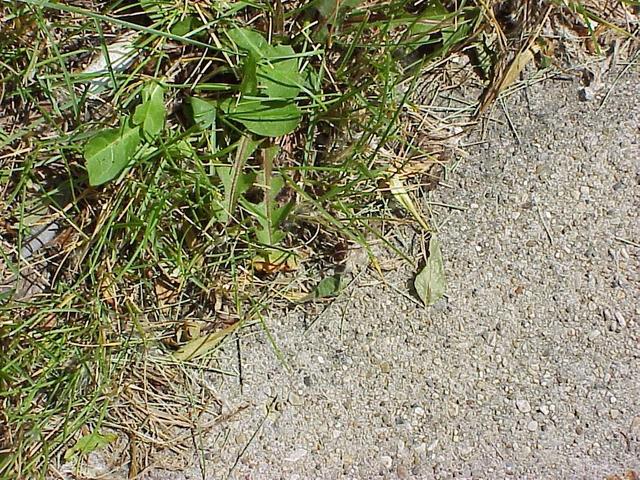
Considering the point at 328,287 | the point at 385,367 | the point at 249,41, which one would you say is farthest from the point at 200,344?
the point at 249,41

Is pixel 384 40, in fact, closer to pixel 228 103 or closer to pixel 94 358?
pixel 228 103

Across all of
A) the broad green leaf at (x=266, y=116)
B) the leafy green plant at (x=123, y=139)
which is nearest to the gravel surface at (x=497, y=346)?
the broad green leaf at (x=266, y=116)

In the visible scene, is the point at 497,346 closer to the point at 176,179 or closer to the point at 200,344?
the point at 200,344

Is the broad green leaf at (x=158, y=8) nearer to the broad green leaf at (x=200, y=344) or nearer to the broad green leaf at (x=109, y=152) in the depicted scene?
the broad green leaf at (x=109, y=152)

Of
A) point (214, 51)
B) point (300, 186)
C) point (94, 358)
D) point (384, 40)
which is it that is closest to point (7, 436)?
point (94, 358)

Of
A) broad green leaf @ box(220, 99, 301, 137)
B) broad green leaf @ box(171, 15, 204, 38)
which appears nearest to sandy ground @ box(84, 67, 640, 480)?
broad green leaf @ box(220, 99, 301, 137)

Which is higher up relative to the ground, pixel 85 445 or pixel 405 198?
pixel 405 198
